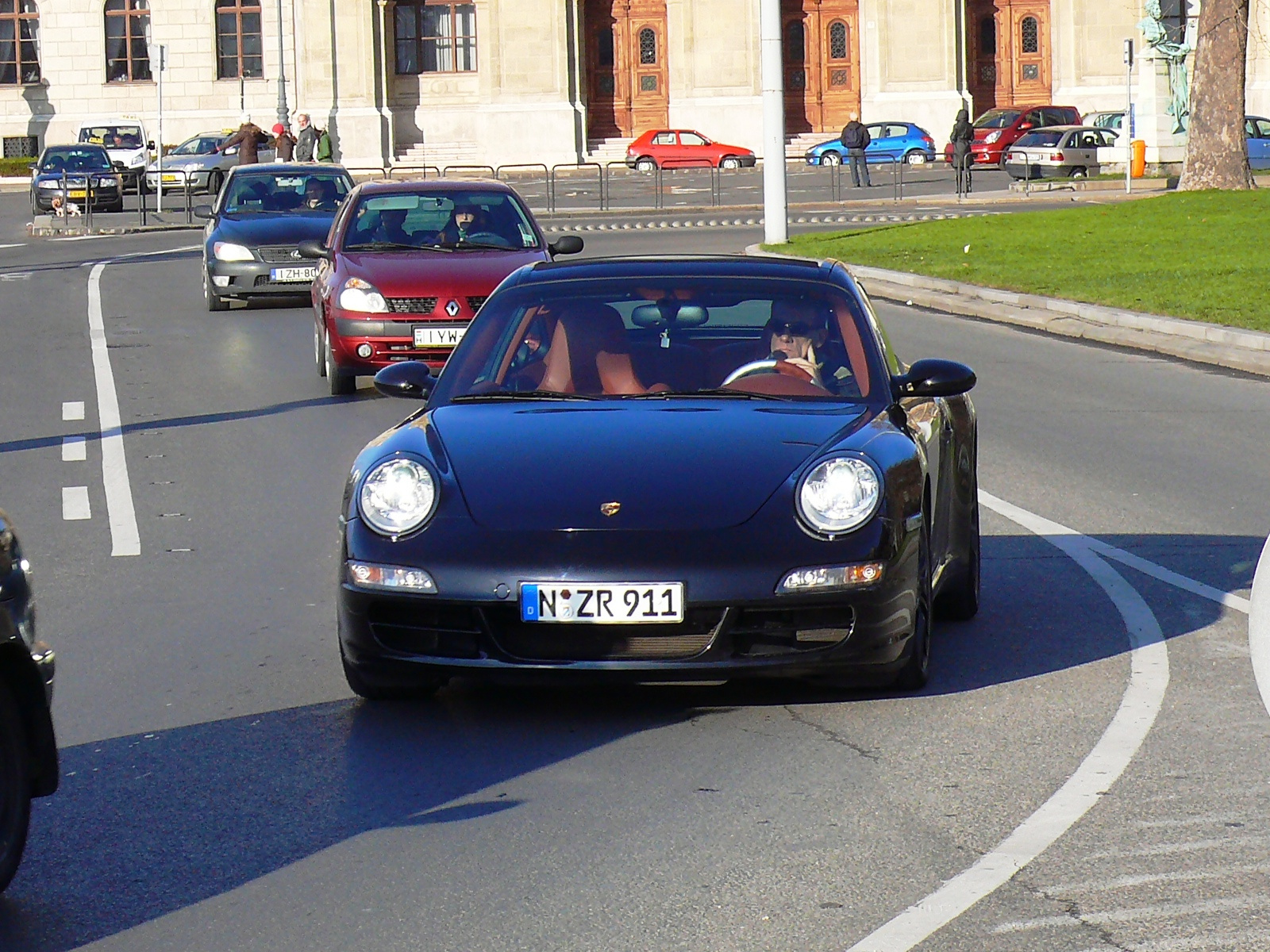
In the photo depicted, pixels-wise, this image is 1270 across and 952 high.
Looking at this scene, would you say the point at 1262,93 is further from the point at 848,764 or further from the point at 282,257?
the point at 848,764

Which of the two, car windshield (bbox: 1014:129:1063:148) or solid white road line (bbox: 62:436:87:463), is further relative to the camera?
car windshield (bbox: 1014:129:1063:148)

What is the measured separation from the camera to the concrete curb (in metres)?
16.9

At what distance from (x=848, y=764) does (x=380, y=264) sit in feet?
35.3

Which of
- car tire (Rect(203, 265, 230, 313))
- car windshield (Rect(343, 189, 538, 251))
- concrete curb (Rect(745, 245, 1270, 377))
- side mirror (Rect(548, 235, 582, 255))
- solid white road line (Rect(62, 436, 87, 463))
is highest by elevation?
car windshield (Rect(343, 189, 538, 251))

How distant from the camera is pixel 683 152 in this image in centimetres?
5959

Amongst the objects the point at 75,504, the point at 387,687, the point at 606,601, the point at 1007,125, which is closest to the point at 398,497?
the point at 387,687

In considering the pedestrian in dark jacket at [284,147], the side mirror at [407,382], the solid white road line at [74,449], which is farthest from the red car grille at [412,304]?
the pedestrian in dark jacket at [284,147]

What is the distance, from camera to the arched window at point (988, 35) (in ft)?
215

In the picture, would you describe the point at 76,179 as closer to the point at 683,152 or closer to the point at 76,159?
the point at 76,159

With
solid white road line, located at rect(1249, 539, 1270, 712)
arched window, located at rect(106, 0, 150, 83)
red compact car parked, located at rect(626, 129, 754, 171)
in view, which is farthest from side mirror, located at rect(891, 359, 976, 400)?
arched window, located at rect(106, 0, 150, 83)

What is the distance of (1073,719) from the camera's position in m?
6.39

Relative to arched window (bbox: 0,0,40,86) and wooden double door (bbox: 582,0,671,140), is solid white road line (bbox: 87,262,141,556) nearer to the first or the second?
wooden double door (bbox: 582,0,671,140)

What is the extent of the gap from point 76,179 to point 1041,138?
862 inches

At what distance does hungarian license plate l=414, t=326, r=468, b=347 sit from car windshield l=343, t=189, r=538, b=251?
1438 mm
